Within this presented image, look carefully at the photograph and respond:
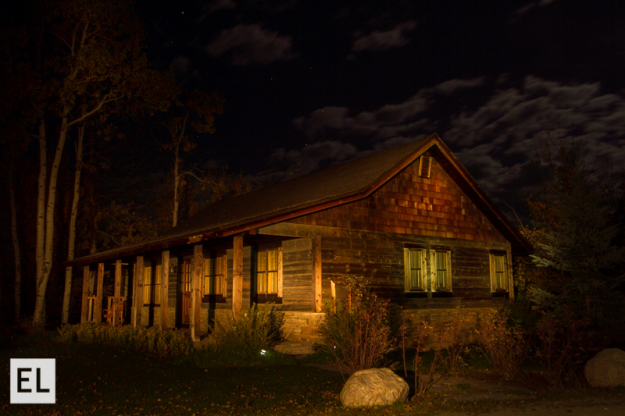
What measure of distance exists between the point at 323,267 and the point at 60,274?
2352cm

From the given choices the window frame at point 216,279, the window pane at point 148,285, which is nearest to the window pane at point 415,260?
the window frame at point 216,279

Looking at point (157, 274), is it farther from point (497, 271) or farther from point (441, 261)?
point (497, 271)

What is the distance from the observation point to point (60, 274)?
33750 millimetres

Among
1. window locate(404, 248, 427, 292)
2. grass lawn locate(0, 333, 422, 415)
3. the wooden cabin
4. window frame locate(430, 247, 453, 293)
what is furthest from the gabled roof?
grass lawn locate(0, 333, 422, 415)

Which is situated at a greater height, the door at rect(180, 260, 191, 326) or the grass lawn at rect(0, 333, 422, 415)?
the door at rect(180, 260, 191, 326)

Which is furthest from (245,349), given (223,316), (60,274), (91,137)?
(60,274)

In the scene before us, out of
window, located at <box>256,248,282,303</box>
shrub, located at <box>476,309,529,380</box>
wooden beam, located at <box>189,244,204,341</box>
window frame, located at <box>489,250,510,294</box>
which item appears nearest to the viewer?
shrub, located at <box>476,309,529,380</box>

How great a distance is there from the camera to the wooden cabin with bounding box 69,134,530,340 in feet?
51.8

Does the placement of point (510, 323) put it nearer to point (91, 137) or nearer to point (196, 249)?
point (196, 249)

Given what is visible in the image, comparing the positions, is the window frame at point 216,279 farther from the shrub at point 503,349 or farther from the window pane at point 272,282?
the shrub at point 503,349

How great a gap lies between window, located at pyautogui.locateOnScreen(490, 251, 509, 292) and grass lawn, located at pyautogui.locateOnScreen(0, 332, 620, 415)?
1004 centimetres

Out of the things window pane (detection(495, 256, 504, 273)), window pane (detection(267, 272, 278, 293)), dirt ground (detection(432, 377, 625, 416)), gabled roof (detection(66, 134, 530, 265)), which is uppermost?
gabled roof (detection(66, 134, 530, 265))

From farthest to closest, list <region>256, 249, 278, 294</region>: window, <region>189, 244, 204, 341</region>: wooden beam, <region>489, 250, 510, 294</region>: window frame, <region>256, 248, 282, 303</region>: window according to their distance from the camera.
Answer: <region>489, 250, 510, 294</region>: window frame, <region>256, 249, 278, 294</region>: window, <region>256, 248, 282, 303</region>: window, <region>189, 244, 204, 341</region>: wooden beam

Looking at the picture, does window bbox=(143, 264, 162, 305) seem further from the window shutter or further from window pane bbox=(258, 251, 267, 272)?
the window shutter
